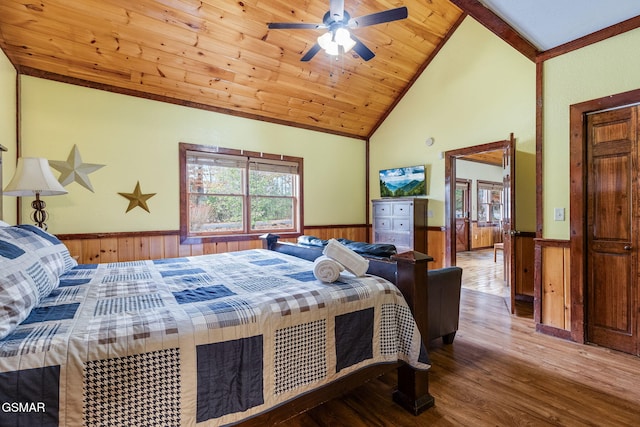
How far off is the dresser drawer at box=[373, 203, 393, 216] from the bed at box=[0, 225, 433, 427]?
10.1 feet

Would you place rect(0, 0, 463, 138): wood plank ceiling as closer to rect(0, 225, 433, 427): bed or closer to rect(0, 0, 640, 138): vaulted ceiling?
rect(0, 0, 640, 138): vaulted ceiling


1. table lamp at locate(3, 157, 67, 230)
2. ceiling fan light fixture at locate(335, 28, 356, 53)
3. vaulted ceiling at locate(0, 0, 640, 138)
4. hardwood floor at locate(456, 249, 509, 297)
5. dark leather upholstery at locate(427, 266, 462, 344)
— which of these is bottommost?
hardwood floor at locate(456, 249, 509, 297)

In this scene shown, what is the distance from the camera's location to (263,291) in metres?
1.57

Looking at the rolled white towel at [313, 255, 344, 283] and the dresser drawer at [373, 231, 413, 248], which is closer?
the rolled white towel at [313, 255, 344, 283]

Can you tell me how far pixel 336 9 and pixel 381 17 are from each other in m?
0.40

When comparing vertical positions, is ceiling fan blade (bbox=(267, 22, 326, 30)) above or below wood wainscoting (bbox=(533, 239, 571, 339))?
above

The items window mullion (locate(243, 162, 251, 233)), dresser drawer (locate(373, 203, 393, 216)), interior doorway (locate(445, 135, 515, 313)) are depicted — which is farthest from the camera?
dresser drawer (locate(373, 203, 393, 216))

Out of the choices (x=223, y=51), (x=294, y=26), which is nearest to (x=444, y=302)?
(x=294, y=26)

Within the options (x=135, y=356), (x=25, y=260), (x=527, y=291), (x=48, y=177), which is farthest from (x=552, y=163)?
(x=48, y=177)

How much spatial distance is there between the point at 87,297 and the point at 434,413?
1.98 metres

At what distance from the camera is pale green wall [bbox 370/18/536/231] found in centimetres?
393

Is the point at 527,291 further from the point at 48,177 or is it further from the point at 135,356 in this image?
the point at 48,177

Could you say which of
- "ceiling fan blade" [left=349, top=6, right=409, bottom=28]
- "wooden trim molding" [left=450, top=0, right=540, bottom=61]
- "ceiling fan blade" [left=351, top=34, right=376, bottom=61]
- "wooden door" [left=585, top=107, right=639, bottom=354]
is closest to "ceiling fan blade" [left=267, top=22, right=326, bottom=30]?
"ceiling fan blade" [left=349, top=6, right=409, bottom=28]

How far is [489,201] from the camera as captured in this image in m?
9.30
